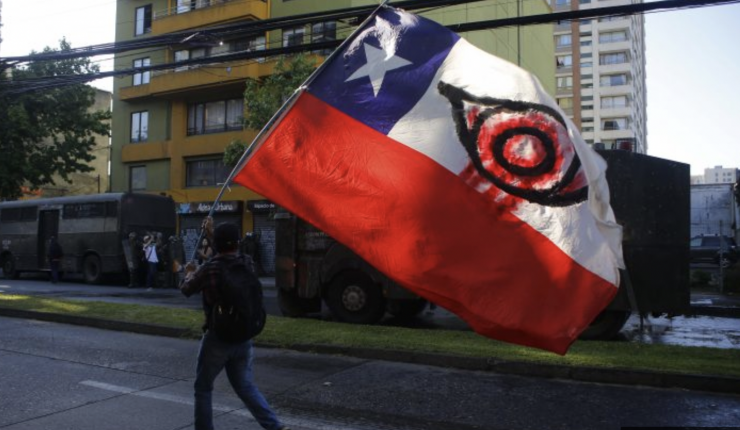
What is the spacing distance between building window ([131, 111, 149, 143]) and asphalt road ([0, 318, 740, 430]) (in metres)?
27.8

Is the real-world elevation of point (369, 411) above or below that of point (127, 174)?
below

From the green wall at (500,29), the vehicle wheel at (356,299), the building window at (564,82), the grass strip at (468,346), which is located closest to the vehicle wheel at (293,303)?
the vehicle wheel at (356,299)

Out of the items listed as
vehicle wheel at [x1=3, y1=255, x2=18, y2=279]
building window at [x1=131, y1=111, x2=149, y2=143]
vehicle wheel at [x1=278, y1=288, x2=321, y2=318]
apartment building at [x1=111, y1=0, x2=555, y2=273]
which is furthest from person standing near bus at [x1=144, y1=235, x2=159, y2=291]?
building window at [x1=131, y1=111, x2=149, y2=143]

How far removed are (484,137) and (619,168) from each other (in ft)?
20.2

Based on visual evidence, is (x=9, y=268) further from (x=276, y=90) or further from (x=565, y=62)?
(x=565, y=62)

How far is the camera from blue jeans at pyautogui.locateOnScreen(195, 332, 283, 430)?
420cm

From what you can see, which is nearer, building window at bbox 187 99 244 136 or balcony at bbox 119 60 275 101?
balcony at bbox 119 60 275 101

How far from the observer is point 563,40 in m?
83.4

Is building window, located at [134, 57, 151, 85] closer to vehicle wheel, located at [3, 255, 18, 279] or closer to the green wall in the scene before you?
the green wall

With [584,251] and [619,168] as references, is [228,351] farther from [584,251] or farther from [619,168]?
[619,168]

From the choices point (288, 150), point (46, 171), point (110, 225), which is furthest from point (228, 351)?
point (46, 171)

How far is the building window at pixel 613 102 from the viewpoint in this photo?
8288cm

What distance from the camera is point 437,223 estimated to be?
4.01 meters

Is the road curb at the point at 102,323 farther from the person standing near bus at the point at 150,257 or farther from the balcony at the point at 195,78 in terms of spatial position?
the balcony at the point at 195,78
